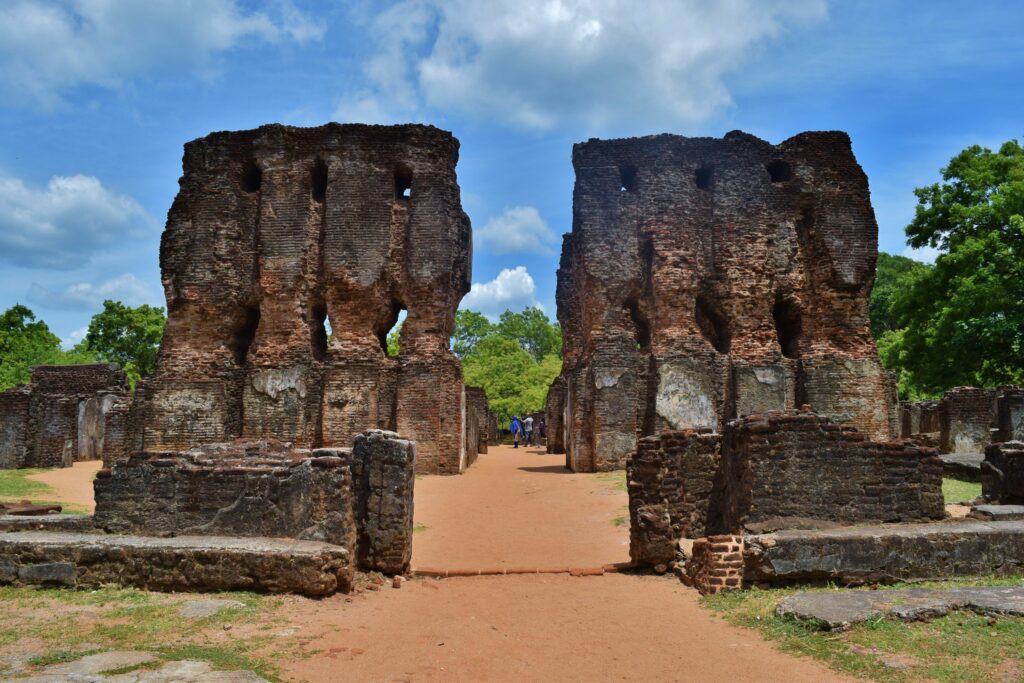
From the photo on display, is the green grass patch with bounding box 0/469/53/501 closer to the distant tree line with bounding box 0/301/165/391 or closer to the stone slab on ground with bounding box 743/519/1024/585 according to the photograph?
the stone slab on ground with bounding box 743/519/1024/585

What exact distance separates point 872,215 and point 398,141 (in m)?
13.4

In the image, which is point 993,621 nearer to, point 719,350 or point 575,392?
point 575,392

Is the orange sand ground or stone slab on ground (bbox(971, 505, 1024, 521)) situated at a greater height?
stone slab on ground (bbox(971, 505, 1024, 521))

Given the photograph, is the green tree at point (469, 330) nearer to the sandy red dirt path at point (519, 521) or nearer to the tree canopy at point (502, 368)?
the tree canopy at point (502, 368)

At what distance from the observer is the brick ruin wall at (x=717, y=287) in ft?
62.5

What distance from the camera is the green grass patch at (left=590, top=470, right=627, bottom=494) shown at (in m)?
14.9

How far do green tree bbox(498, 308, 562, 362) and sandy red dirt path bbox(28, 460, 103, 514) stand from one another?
34778 millimetres

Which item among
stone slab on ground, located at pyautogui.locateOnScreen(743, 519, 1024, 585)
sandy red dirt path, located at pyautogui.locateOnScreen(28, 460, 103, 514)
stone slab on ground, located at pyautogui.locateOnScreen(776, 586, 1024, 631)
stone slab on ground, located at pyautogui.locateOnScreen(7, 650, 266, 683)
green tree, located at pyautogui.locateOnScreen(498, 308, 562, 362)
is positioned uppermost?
green tree, located at pyautogui.locateOnScreen(498, 308, 562, 362)

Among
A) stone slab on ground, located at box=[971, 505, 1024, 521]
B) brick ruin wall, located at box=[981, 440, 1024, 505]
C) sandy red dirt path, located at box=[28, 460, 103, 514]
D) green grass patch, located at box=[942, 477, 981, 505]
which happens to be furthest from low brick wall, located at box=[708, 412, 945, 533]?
sandy red dirt path, located at box=[28, 460, 103, 514]

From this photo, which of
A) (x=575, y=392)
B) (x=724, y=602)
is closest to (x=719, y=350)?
(x=575, y=392)

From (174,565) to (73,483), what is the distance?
1295 cm

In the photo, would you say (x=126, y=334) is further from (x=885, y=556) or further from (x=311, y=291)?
(x=885, y=556)

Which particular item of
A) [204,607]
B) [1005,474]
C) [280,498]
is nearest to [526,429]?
[1005,474]

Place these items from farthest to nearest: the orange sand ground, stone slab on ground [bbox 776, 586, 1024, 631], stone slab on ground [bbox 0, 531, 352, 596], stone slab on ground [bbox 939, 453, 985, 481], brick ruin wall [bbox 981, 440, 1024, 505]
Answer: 1. stone slab on ground [bbox 939, 453, 985, 481]
2. brick ruin wall [bbox 981, 440, 1024, 505]
3. stone slab on ground [bbox 0, 531, 352, 596]
4. stone slab on ground [bbox 776, 586, 1024, 631]
5. the orange sand ground
